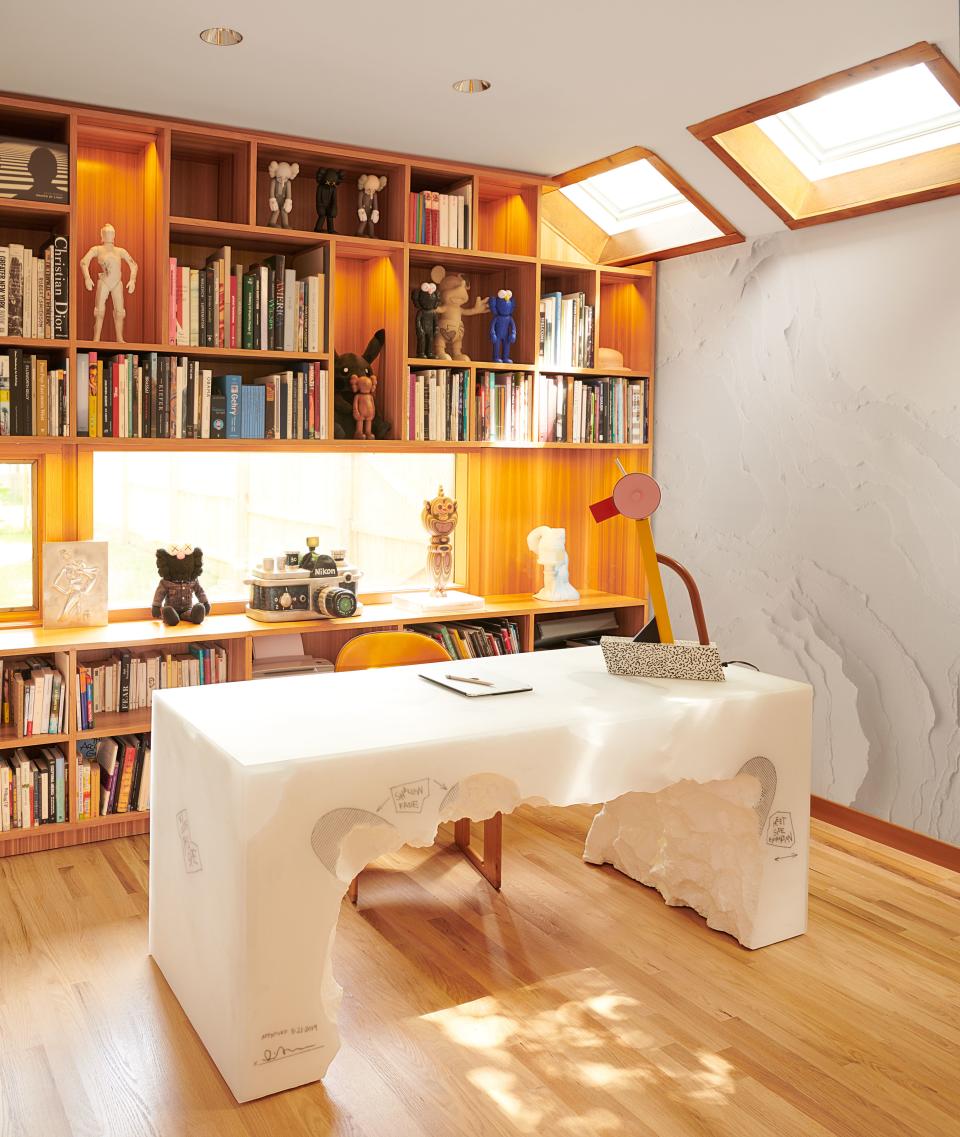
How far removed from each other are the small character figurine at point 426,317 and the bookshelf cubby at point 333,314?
2.4 inches

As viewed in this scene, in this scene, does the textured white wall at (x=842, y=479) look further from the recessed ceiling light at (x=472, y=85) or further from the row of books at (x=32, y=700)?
the row of books at (x=32, y=700)

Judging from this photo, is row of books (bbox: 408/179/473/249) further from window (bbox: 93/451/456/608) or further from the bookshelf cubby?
window (bbox: 93/451/456/608)

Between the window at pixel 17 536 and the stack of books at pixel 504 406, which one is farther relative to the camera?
the stack of books at pixel 504 406

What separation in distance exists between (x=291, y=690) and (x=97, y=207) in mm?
2086

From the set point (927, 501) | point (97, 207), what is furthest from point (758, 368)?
point (97, 207)

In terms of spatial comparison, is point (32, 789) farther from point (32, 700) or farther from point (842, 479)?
point (842, 479)

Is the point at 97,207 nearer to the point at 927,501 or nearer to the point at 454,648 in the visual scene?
the point at 454,648

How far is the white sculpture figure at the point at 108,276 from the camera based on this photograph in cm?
361

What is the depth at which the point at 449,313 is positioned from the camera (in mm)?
4301

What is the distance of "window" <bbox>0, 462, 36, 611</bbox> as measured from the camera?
3.74 m

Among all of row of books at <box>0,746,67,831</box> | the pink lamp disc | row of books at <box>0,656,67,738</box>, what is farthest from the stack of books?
row of books at <box>0,746,67,831</box>

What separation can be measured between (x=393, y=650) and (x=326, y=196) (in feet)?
5.68

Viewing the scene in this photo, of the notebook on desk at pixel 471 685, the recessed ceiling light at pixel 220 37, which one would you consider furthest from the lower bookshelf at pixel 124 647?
the recessed ceiling light at pixel 220 37

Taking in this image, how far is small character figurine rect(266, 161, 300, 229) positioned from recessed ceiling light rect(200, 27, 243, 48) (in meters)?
0.85
